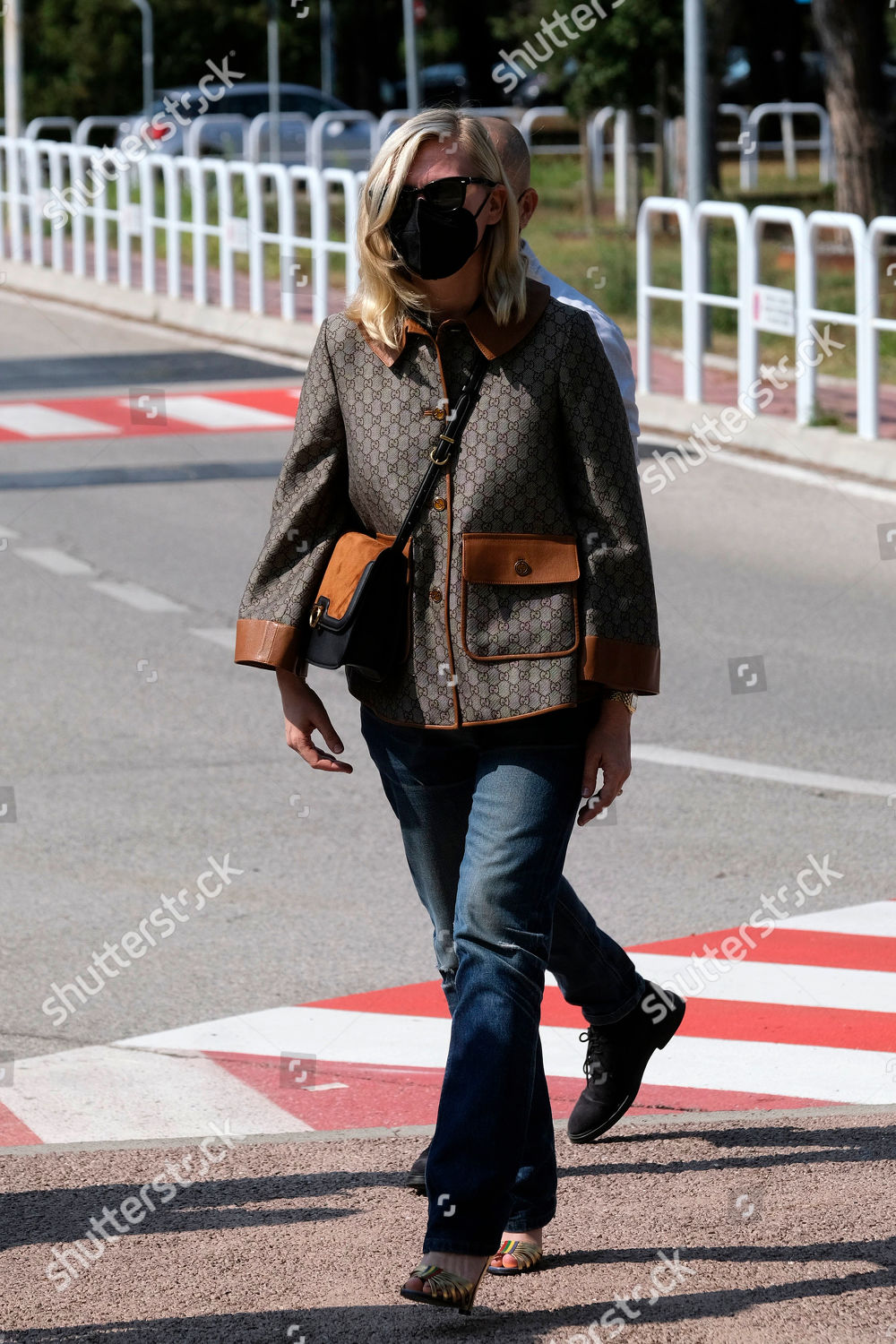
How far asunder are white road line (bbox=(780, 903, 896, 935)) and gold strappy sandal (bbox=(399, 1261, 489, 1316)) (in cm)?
260

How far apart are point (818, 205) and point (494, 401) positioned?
28.4m

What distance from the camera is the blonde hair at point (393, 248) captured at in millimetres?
3326

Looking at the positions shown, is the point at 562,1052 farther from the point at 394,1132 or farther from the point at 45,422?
the point at 45,422

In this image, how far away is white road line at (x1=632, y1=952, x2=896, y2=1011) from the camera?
5.09 meters

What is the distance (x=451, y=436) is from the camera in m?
3.33

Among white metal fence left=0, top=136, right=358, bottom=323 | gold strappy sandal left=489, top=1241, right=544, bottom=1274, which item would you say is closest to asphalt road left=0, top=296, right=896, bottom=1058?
gold strappy sandal left=489, top=1241, right=544, bottom=1274

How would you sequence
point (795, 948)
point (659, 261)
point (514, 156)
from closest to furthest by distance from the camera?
point (514, 156) < point (795, 948) < point (659, 261)

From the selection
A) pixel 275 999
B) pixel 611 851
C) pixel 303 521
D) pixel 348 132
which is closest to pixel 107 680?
pixel 611 851

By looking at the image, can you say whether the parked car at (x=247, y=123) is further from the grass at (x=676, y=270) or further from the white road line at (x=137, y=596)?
the white road line at (x=137, y=596)

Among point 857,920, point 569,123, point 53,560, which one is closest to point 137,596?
point 53,560

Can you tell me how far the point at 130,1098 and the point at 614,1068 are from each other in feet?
3.71

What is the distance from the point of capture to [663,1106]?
438cm

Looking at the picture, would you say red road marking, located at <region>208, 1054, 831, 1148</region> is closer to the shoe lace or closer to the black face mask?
the shoe lace

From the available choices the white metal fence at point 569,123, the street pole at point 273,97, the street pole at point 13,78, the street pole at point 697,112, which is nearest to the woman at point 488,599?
the street pole at point 697,112
